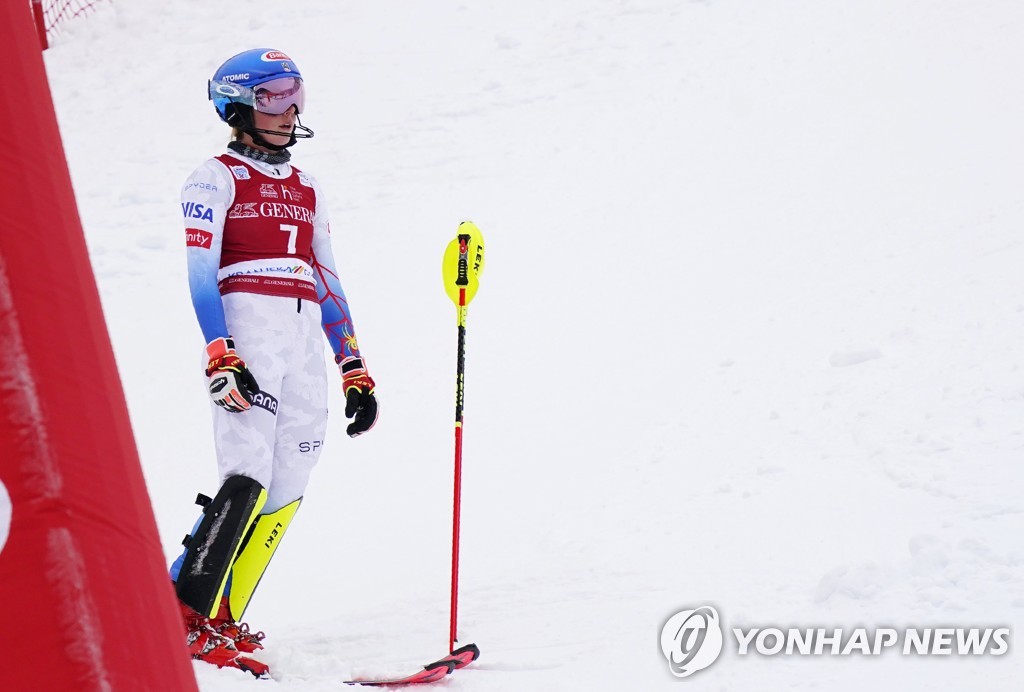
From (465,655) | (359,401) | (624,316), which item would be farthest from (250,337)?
(624,316)

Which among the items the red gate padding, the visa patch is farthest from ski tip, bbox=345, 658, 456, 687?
the red gate padding

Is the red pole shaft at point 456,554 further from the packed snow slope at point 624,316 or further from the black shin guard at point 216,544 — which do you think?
the black shin guard at point 216,544

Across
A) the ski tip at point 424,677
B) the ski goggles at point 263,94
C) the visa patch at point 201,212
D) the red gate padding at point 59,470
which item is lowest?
the ski tip at point 424,677

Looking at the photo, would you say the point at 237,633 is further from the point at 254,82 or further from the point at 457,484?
the point at 254,82

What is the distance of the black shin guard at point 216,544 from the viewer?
3627mm

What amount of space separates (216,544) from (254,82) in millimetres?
1680

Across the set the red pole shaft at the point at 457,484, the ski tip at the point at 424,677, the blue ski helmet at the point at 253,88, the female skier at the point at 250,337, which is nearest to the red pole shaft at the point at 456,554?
the red pole shaft at the point at 457,484

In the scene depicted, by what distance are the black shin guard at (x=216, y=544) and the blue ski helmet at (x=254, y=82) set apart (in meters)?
1.37

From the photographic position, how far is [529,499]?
6.33 meters

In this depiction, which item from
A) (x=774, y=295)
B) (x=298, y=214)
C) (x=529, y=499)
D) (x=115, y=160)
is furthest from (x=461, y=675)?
(x=115, y=160)

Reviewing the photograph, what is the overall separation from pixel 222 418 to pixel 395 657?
1232 mm

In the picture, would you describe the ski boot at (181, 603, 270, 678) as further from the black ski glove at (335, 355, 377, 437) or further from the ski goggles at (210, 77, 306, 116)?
the ski goggles at (210, 77, 306, 116)

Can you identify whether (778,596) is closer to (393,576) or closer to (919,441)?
(919,441)

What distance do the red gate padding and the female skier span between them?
209 cm
